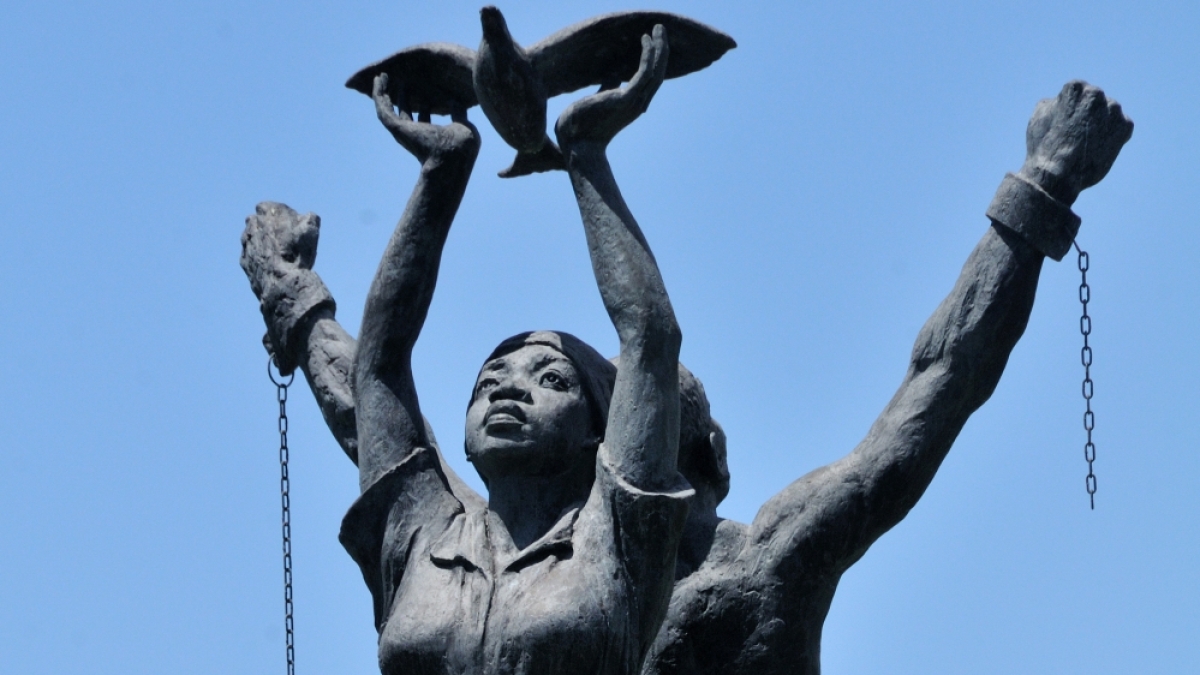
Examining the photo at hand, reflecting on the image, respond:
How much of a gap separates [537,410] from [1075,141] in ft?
7.85

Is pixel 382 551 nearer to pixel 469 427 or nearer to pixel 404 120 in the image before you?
pixel 469 427

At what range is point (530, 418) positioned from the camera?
11.4 metres

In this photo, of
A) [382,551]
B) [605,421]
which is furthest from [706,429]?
[382,551]

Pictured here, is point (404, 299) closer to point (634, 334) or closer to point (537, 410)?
point (537, 410)

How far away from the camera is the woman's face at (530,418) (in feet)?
37.4

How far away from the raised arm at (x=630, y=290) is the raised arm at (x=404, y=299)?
473 millimetres

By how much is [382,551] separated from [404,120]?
174cm

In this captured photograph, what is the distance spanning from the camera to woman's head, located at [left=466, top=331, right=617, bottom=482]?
11.4 metres

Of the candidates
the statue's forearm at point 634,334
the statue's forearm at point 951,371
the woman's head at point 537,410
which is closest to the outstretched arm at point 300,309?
the woman's head at point 537,410

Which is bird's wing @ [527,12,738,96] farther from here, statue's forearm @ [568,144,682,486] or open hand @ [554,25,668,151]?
statue's forearm @ [568,144,682,486]

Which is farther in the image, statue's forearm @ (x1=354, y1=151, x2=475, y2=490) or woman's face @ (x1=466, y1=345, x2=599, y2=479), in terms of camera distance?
statue's forearm @ (x1=354, y1=151, x2=475, y2=490)

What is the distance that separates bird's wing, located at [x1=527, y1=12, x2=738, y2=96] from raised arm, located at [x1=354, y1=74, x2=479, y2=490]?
430mm

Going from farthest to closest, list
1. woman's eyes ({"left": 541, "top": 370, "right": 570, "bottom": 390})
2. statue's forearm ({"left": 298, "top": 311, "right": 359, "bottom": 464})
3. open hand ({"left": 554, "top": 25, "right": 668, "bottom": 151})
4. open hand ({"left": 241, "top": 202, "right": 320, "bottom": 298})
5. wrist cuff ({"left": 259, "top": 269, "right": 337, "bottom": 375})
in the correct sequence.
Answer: open hand ({"left": 241, "top": 202, "right": 320, "bottom": 298}) → wrist cuff ({"left": 259, "top": 269, "right": 337, "bottom": 375}) → statue's forearm ({"left": 298, "top": 311, "right": 359, "bottom": 464}) → woman's eyes ({"left": 541, "top": 370, "right": 570, "bottom": 390}) → open hand ({"left": 554, "top": 25, "right": 668, "bottom": 151})

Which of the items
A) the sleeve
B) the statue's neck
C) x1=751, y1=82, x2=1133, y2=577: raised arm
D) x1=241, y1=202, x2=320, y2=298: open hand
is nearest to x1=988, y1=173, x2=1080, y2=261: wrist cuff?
x1=751, y1=82, x2=1133, y2=577: raised arm
